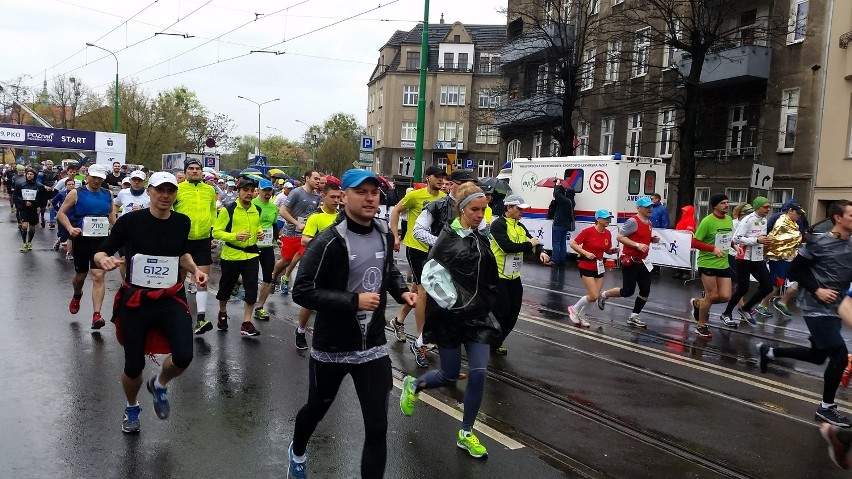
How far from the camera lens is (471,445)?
502 centimetres

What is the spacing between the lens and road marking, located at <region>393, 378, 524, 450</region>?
5289 millimetres

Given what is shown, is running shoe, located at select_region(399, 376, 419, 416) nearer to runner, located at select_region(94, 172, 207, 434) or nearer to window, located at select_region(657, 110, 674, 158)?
runner, located at select_region(94, 172, 207, 434)

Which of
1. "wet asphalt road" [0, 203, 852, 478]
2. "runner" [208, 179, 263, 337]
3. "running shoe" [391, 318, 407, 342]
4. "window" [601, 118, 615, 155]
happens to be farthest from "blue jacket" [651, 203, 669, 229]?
"window" [601, 118, 615, 155]

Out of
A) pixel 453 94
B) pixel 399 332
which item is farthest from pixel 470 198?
pixel 453 94

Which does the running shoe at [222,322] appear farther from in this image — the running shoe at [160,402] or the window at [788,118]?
the window at [788,118]

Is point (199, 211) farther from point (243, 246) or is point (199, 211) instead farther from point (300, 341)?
point (300, 341)

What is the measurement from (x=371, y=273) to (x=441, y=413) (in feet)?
7.25

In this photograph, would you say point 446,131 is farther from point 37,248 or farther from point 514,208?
point 514,208

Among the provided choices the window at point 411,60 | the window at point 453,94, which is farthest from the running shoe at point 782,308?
the window at point 411,60

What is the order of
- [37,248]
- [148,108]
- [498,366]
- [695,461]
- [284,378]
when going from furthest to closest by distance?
1. [148,108]
2. [37,248]
3. [498,366]
4. [284,378]
5. [695,461]

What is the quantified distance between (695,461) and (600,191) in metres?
15.7

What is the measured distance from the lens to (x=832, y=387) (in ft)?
19.8

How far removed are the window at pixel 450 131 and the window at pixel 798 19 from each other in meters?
40.4

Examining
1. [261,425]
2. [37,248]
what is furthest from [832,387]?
[37,248]
